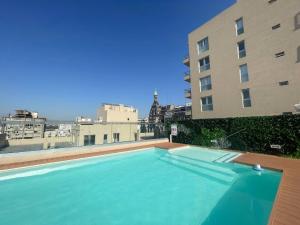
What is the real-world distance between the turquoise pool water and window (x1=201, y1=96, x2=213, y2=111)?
10476 millimetres

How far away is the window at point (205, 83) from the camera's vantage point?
60.3 ft

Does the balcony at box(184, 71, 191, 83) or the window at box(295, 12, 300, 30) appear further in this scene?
the balcony at box(184, 71, 191, 83)

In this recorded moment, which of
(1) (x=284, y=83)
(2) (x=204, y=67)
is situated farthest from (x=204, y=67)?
(1) (x=284, y=83)

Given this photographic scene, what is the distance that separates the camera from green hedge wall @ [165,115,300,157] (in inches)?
366

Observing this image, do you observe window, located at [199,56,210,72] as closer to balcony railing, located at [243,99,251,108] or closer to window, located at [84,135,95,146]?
balcony railing, located at [243,99,251,108]

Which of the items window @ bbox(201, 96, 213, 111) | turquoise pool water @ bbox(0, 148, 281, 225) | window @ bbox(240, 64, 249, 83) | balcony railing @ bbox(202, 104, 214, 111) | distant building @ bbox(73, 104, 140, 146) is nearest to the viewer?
turquoise pool water @ bbox(0, 148, 281, 225)

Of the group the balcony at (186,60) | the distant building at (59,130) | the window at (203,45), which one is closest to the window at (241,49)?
the window at (203,45)

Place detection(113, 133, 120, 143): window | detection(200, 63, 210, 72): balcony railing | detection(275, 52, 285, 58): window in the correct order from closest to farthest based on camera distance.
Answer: detection(275, 52, 285, 58): window
detection(113, 133, 120, 143): window
detection(200, 63, 210, 72): balcony railing

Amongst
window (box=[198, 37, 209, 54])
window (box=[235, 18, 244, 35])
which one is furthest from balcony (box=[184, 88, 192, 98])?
window (box=[235, 18, 244, 35])

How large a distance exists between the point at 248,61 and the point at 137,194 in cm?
1587

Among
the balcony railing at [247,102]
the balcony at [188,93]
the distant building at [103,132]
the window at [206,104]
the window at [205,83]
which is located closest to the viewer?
the distant building at [103,132]

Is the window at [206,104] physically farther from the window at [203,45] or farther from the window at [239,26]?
the window at [239,26]

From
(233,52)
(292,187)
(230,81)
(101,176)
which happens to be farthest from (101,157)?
Result: (233,52)

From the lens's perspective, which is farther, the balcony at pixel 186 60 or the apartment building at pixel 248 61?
the balcony at pixel 186 60
